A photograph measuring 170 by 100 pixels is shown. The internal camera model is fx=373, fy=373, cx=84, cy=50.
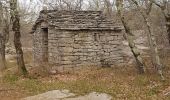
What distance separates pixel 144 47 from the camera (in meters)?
33.7

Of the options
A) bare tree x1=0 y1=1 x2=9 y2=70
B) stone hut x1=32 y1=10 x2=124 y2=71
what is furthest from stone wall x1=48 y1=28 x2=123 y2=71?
bare tree x1=0 y1=1 x2=9 y2=70

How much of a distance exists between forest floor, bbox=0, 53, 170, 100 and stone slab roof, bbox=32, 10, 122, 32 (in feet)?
9.07

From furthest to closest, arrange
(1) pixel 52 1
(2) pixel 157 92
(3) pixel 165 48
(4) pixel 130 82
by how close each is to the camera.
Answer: (1) pixel 52 1
(3) pixel 165 48
(4) pixel 130 82
(2) pixel 157 92

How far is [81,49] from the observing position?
21609 mm

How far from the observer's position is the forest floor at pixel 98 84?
556 inches

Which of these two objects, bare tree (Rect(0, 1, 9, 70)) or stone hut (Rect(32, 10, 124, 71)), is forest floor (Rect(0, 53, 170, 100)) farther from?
bare tree (Rect(0, 1, 9, 70))

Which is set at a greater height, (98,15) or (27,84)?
(98,15)

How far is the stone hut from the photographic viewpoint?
2142 centimetres

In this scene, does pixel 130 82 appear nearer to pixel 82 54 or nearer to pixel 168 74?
pixel 168 74

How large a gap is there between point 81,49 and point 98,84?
574cm

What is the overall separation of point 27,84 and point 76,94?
362 cm

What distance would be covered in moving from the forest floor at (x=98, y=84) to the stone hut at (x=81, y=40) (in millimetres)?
1214

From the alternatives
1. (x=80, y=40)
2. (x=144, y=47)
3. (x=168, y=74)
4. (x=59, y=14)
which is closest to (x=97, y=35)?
(x=80, y=40)

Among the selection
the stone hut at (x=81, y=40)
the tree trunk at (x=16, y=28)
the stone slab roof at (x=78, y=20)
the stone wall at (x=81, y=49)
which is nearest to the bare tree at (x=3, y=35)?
the stone slab roof at (x=78, y=20)
